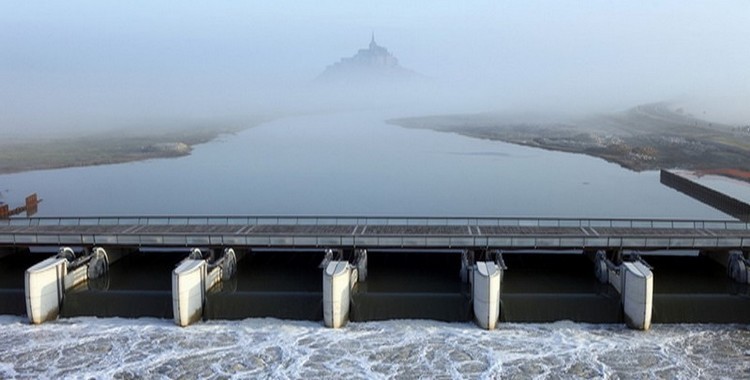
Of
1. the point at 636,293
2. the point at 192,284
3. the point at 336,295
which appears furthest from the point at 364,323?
the point at 636,293

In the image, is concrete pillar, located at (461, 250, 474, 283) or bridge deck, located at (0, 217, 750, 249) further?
bridge deck, located at (0, 217, 750, 249)

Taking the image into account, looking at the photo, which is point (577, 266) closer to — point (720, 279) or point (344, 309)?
point (720, 279)

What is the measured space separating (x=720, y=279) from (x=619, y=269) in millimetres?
5939

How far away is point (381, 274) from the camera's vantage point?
2900 centimetres

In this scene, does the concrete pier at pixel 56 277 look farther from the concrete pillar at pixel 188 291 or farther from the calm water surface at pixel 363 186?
the calm water surface at pixel 363 186

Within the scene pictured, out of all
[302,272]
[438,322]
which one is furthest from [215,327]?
[438,322]

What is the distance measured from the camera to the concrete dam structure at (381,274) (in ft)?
81.6

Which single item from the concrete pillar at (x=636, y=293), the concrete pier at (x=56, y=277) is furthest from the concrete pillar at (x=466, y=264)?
the concrete pier at (x=56, y=277)

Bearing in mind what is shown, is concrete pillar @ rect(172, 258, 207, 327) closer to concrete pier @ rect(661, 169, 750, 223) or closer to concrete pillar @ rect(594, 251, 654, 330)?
concrete pillar @ rect(594, 251, 654, 330)

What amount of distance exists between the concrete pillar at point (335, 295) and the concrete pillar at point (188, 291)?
530 centimetres

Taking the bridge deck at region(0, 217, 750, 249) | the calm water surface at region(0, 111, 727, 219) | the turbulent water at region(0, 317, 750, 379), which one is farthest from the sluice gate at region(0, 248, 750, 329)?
the calm water surface at region(0, 111, 727, 219)

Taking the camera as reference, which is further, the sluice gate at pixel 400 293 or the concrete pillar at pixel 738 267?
the concrete pillar at pixel 738 267

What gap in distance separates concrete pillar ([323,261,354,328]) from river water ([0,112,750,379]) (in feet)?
2.30

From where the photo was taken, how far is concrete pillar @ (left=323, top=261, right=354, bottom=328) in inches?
952
